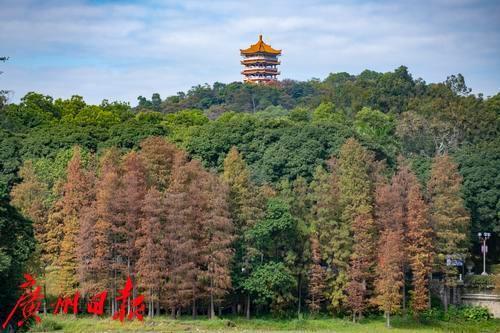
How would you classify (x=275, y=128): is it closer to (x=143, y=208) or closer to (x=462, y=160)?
(x=462, y=160)

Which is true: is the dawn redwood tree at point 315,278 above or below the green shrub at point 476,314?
above

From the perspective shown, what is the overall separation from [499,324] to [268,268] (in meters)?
10.7

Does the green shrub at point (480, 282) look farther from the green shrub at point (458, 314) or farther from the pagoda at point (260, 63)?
the pagoda at point (260, 63)

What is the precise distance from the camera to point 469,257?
166 ft

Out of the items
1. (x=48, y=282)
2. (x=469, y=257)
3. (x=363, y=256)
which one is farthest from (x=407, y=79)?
(x=48, y=282)

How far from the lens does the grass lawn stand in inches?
1681

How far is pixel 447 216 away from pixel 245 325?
10874 millimetres

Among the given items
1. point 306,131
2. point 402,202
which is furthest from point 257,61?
point 402,202

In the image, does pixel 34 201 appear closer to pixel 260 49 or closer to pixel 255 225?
pixel 255 225

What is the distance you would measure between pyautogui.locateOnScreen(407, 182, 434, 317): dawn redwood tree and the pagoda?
58.6m

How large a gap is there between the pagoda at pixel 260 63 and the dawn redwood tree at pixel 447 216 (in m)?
56.4

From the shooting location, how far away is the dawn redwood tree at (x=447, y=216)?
46.8 m

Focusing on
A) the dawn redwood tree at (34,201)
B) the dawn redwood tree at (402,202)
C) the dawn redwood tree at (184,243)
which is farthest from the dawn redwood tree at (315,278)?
the dawn redwood tree at (34,201)

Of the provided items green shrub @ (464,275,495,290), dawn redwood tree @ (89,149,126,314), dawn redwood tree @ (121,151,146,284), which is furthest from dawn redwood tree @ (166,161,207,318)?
green shrub @ (464,275,495,290)
